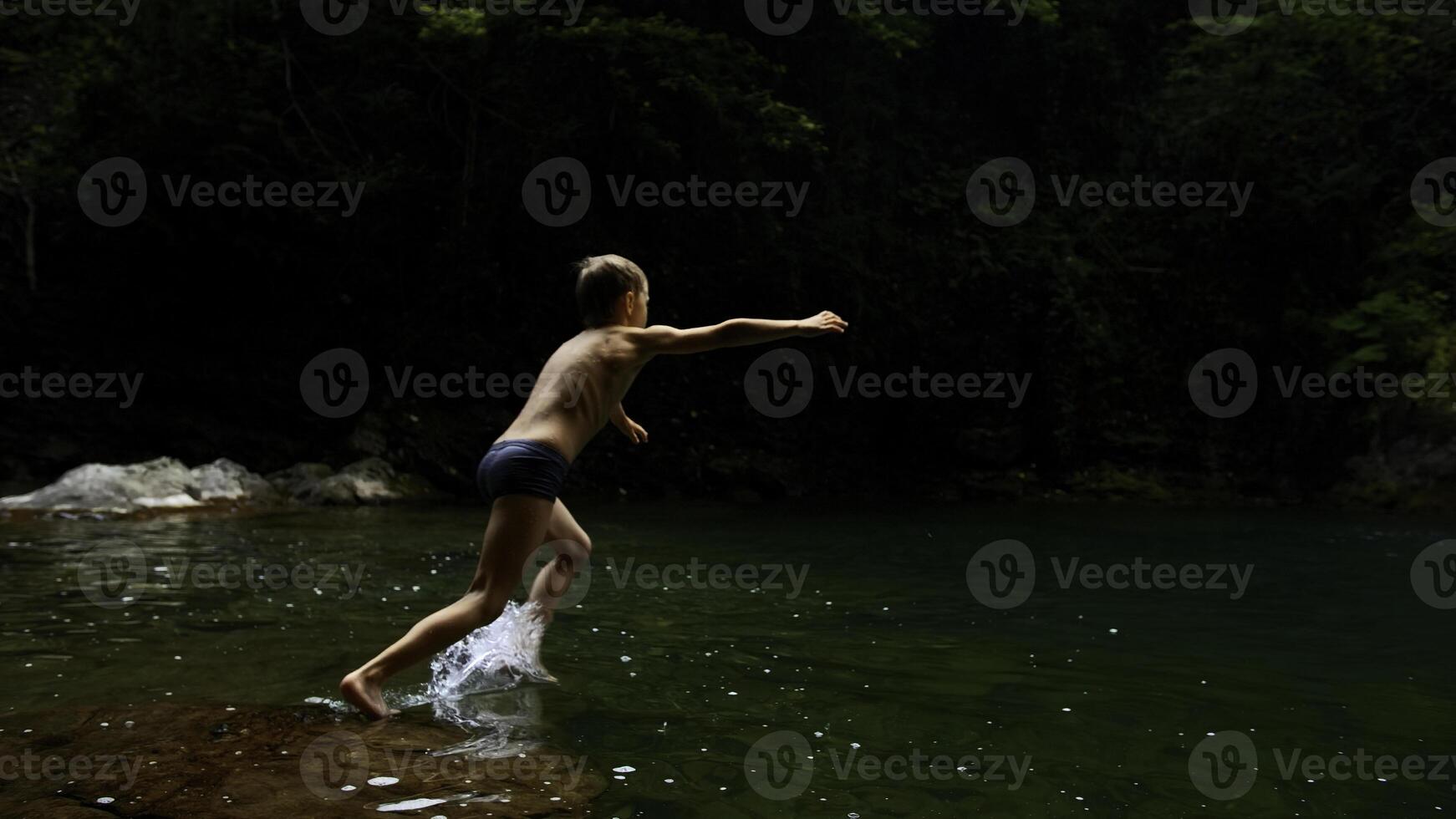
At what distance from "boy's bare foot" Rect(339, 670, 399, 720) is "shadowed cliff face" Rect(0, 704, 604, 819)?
0.06m

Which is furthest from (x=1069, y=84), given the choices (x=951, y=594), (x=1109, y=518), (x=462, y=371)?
(x=951, y=594)

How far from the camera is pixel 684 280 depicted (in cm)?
1705

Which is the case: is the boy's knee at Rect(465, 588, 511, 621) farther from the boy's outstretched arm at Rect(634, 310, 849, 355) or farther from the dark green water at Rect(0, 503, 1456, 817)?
the boy's outstretched arm at Rect(634, 310, 849, 355)

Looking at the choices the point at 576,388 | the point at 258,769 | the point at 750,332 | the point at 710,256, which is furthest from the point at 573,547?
the point at 710,256

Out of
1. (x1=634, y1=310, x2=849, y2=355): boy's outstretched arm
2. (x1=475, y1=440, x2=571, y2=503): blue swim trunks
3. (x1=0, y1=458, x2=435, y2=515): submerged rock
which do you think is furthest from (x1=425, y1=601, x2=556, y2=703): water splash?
(x1=0, y1=458, x2=435, y2=515): submerged rock

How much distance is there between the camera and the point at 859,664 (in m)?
5.12

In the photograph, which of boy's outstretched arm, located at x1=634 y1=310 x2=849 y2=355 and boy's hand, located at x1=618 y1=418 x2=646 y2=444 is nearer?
boy's outstretched arm, located at x1=634 y1=310 x2=849 y2=355

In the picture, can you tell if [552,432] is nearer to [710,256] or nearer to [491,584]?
[491,584]

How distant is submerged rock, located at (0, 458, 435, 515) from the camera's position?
11.2 meters

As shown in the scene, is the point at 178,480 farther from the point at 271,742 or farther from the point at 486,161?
the point at 271,742

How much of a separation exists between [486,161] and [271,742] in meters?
13.7

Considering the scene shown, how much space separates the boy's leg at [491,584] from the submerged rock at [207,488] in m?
8.50

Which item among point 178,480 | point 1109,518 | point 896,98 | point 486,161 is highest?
point 896,98

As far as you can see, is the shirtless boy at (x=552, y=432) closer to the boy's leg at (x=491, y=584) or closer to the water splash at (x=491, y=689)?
the boy's leg at (x=491, y=584)
